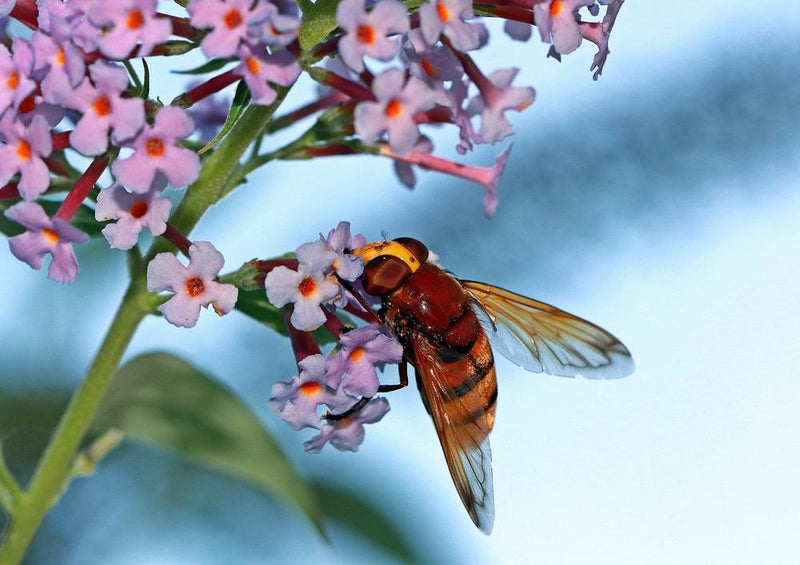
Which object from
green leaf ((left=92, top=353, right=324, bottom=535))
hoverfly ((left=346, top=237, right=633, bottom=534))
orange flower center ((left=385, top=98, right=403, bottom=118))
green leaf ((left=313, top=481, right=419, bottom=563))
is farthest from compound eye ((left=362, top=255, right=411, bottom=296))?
green leaf ((left=313, top=481, right=419, bottom=563))

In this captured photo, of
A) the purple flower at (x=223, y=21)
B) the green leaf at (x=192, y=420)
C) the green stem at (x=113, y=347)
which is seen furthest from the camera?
the green leaf at (x=192, y=420)

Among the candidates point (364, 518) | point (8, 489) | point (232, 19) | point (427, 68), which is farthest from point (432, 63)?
point (364, 518)

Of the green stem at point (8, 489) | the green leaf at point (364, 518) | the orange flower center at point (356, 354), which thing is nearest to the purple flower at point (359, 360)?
the orange flower center at point (356, 354)

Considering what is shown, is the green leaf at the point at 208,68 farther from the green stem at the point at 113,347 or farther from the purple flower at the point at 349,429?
the purple flower at the point at 349,429

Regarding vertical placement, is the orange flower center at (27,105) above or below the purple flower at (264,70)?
below

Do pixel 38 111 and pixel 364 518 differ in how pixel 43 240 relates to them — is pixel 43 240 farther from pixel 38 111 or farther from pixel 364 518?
pixel 364 518

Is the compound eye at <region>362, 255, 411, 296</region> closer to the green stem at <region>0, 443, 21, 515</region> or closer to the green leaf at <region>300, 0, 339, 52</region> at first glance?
the green leaf at <region>300, 0, 339, 52</region>

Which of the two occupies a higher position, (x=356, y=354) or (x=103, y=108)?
(x=103, y=108)
